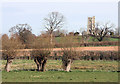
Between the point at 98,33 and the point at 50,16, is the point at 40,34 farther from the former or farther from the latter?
the point at 98,33

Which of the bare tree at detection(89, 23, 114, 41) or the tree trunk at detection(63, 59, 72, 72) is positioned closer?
the tree trunk at detection(63, 59, 72, 72)

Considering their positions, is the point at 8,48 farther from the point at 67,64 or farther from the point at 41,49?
the point at 67,64

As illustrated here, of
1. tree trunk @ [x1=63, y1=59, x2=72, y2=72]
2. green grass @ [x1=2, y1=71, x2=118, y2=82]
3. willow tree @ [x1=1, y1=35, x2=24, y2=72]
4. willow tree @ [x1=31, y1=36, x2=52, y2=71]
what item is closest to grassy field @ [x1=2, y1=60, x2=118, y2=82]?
green grass @ [x1=2, y1=71, x2=118, y2=82]

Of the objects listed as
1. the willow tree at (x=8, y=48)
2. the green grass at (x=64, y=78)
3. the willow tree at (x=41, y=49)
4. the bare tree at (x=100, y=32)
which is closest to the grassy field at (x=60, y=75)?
the green grass at (x=64, y=78)

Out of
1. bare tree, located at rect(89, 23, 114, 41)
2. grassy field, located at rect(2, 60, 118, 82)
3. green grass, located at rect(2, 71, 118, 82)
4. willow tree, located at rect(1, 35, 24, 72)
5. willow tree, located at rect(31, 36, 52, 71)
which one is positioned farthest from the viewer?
bare tree, located at rect(89, 23, 114, 41)

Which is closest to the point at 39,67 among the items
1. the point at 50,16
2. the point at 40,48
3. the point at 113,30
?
the point at 40,48

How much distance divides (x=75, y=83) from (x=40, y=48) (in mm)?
9563

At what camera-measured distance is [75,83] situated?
39.9ft

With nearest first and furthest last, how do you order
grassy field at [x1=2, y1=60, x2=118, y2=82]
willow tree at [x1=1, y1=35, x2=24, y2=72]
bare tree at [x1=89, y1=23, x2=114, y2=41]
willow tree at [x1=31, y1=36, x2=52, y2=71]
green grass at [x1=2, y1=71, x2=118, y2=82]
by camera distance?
green grass at [x1=2, y1=71, x2=118, y2=82], grassy field at [x1=2, y1=60, x2=118, y2=82], willow tree at [x1=31, y1=36, x2=52, y2=71], willow tree at [x1=1, y1=35, x2=24, y2=72], bare tree at [x1=89, y1=23, x2=114, y2=41]

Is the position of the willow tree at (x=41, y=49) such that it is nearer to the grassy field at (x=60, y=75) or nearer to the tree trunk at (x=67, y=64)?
the grassy field at (x=60, y=75)

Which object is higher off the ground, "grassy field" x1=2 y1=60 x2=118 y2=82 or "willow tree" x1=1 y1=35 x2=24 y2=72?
"willow tree" x1=1 y1=35 x2=24 y2=72

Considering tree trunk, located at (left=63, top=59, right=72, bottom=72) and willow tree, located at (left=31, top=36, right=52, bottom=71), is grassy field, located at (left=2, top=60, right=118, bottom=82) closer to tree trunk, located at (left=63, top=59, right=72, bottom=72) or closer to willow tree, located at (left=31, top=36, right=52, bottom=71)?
tree trunk, located at (left=63, top=59, right=72, bottom=72)

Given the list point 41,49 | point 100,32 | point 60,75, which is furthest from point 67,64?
point 100,32

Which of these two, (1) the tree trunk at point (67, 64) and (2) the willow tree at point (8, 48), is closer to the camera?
(1) the tree trunk at point (67, 64)
